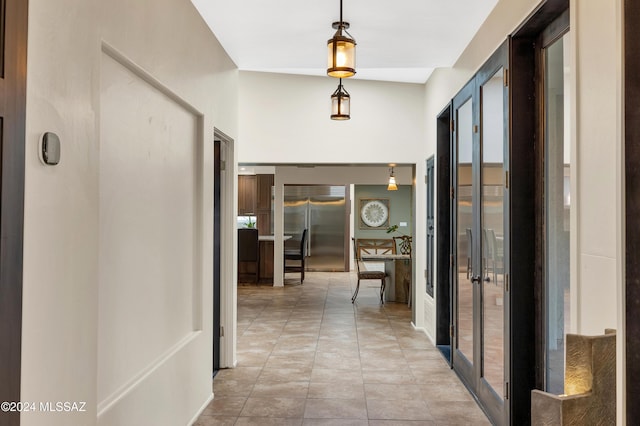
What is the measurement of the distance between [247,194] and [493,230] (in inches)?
390

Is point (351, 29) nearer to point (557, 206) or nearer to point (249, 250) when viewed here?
point (557, 206)

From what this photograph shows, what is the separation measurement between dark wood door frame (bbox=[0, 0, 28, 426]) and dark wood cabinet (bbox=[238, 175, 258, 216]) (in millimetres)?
11194

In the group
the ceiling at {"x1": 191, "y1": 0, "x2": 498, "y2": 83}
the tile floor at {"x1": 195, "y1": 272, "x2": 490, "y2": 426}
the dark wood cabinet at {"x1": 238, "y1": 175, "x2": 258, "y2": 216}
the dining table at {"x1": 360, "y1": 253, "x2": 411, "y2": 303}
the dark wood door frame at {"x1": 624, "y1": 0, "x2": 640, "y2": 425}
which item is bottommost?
the tile floor at {"x1": 195, "y1": 272, "x2": 490, "y2": 426}

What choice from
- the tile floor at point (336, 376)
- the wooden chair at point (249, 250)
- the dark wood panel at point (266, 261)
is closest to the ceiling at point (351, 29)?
the tile floor at point (336, 376)

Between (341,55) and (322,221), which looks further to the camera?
(322,221)

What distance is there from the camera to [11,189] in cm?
134

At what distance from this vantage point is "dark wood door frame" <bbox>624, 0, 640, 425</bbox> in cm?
113

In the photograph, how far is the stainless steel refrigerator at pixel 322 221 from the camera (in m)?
12.3

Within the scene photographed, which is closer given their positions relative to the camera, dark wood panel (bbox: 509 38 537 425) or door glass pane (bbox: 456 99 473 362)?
dark wood panel (bbox: 509 38 537 425)

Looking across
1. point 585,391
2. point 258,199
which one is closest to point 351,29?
point 585,391

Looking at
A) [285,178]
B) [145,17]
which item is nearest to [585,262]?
[145,17]

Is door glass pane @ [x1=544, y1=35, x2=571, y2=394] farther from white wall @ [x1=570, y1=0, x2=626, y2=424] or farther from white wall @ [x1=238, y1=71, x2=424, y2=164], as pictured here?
white wall @ [x1=238, y1=71, x2=424, y2=164]

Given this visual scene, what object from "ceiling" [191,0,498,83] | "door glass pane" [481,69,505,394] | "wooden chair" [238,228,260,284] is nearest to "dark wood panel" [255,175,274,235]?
"wooden chair" [238,228,260,284]

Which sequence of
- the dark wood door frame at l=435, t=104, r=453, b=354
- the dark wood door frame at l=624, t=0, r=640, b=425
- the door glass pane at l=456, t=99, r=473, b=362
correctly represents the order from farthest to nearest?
1. the dark wood door frame at l=435, t=104, r=453, b=354
2. the door glass pane at l=456, t=99, r=473, b=362
3. the dark wood door frame at l=624, t=0, r=640, b=425
